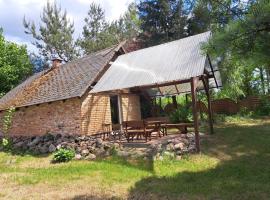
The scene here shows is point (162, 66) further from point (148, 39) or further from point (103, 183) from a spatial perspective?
point (148, 39)

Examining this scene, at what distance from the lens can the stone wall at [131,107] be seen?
61.0ft

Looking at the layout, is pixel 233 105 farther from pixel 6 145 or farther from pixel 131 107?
pixel 6 145

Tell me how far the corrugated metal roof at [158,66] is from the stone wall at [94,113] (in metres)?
1.34

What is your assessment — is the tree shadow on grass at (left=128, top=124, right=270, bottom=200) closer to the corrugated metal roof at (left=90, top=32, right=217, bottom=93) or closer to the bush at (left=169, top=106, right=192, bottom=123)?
the corrugated metal roof at (left=90, top=32, right=217, bottom=93)

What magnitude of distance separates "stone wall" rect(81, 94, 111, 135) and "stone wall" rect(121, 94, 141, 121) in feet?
4.33

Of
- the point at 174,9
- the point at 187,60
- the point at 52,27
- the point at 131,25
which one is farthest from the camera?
the point at 131,25

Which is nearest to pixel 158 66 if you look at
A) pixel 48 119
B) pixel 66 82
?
pixel 66 82

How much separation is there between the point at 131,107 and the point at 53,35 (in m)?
22.1

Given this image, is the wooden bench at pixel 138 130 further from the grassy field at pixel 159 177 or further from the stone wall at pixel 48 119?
the stone wall at pixel 48 119

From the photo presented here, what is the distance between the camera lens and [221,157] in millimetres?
10766

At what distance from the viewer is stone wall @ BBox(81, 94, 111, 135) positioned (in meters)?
15.9

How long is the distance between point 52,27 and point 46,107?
904 inches

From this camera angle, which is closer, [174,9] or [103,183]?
[103,183]

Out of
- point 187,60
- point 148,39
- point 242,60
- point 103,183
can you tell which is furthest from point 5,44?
point 242,60
